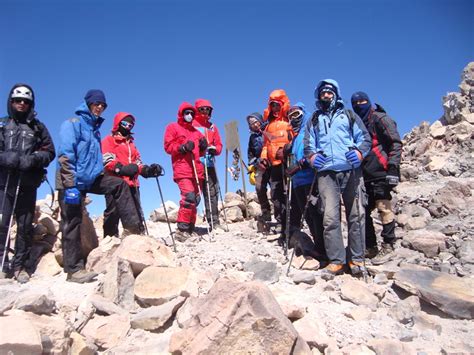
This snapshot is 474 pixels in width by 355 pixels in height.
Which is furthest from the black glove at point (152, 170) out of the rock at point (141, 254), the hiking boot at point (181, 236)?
the rock at point (141, 254)

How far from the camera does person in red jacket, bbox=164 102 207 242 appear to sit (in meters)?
8.39

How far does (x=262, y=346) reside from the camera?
3.41m

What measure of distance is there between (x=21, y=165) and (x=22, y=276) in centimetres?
187

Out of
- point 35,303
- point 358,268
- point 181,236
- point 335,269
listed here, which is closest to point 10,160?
point 35,303

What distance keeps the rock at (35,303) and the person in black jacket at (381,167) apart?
209 inches

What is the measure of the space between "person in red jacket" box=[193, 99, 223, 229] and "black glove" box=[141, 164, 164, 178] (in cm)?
169

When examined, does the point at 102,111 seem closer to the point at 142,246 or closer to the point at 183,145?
the point at 183,145

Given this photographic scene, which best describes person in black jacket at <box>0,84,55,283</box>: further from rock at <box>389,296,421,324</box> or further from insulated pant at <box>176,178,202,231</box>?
rock at <box>389,296,421,324</box>

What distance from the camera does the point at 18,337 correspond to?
323 cm

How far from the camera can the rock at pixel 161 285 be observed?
4.83 metres

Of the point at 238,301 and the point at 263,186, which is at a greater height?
the point at 263,186

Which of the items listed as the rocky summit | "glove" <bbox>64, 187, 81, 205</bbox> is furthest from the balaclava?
"glove" <bbox>64, 187, 81, 205</bbox>

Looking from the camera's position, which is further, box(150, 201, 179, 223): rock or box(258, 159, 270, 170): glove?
box(150, 201, 179, 223): rock

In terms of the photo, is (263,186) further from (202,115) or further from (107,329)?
(107,329)
